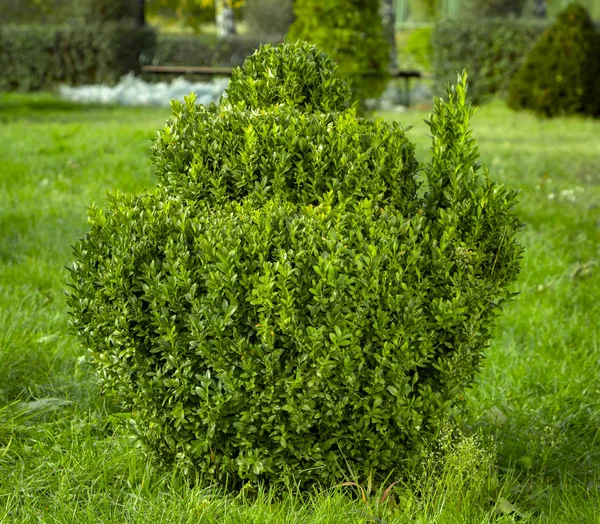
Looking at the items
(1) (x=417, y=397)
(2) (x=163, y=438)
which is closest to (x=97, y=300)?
(2) (x=163, y=438)

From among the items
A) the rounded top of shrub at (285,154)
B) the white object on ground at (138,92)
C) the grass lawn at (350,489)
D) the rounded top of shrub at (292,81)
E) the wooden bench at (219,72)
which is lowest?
the grass lawn at (350,489)

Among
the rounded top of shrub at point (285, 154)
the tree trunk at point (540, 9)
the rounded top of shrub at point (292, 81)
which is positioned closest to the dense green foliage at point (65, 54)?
the tree trunk at point (540, 9)

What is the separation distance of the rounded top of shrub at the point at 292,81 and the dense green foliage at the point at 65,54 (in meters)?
17.6

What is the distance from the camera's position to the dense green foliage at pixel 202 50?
21.3m

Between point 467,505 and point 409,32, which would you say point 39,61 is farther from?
point 467,505

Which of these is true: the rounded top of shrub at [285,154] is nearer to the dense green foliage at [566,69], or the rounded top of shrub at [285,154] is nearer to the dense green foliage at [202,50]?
the dense green foliage at [566,69]

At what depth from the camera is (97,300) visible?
9.33 feet

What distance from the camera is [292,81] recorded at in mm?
3205

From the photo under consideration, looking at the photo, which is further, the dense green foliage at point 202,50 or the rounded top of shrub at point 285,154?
the dense green foliage at point 202,50

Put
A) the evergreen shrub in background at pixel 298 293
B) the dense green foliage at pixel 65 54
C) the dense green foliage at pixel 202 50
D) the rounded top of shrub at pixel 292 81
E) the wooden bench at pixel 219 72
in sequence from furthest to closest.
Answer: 1. the dense green foliage at pixel 202 50
2. the dense green foliage at pixel 65 54
3. the wooden bench at pixel 219 72
4. the rounded top of shrub at pixel 292 81
5. the evergreen shrub in background at pixel 298 293

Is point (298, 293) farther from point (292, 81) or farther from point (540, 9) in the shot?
point (540, 9)

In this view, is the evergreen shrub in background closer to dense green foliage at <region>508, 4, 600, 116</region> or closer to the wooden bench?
dense green foliage at <region>508, 4, 600, 116</region>

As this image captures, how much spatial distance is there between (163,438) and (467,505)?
1.08 metres

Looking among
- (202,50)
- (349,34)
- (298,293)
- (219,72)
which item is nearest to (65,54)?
(202,50)
